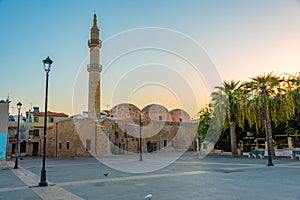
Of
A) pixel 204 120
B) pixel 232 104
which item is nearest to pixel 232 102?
pixel 232 104

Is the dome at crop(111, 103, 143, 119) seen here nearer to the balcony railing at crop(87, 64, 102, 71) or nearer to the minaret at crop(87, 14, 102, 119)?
the minaret at crop(87, 14, 102, 119)

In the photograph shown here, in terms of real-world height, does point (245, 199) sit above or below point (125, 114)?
below

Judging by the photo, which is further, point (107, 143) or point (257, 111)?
point (107, 143)

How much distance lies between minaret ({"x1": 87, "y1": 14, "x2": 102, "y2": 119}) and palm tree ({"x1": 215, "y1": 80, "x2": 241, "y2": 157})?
63.6ft

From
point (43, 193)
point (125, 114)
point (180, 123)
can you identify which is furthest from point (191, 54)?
point (180, 123)

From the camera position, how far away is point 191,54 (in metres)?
19.4

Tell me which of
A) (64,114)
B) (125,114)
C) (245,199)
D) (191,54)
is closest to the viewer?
(245,199)

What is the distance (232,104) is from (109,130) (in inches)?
792

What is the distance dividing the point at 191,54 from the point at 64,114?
131 ft

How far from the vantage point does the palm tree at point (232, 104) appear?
2934cm

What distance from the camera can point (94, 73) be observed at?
135ft

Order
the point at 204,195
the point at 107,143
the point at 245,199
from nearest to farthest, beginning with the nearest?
the point at 245,199, the point at 204,195, the point at 107,143

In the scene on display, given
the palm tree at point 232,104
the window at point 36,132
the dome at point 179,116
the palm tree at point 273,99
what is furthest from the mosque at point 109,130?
the palm tree at point 273,99

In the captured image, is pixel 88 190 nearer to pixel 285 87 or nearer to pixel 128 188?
pixel 128 188
